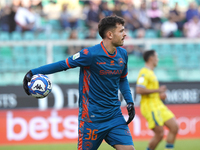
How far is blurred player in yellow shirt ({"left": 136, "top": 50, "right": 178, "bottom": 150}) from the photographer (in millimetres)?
7520

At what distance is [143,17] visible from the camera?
1321 cm

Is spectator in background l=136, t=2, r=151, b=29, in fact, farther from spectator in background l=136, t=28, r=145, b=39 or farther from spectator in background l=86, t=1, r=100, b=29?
spectator in background l=86, t=1, r=100, b=29

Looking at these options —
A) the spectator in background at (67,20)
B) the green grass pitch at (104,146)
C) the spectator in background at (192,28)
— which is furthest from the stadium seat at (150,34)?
the green grass pitch at (104,146)

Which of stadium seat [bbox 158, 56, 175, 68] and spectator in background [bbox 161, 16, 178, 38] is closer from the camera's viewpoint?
stadium seat [bbox 158, 56, 175, 68]

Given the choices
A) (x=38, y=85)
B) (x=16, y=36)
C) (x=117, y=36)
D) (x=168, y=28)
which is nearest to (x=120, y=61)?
(x=117, y=36)

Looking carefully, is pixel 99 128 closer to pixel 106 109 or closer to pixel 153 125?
pixel 106 109

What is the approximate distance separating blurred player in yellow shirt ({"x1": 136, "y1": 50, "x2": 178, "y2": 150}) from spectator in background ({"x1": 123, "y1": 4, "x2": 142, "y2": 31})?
16.1ft

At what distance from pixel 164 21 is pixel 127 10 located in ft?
5.34

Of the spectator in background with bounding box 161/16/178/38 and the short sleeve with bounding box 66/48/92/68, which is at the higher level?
the spectator in background with bounding box 161/16/178/38

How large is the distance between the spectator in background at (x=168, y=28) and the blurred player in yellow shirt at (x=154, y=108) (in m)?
5.17

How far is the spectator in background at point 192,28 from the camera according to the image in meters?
13.1

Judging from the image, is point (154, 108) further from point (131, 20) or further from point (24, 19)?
point (24, 19)

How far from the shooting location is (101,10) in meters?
12.8

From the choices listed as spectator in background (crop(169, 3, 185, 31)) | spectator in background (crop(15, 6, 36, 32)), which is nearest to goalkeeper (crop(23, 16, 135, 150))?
spectator in background (crop(15, 6, 36, 32))
